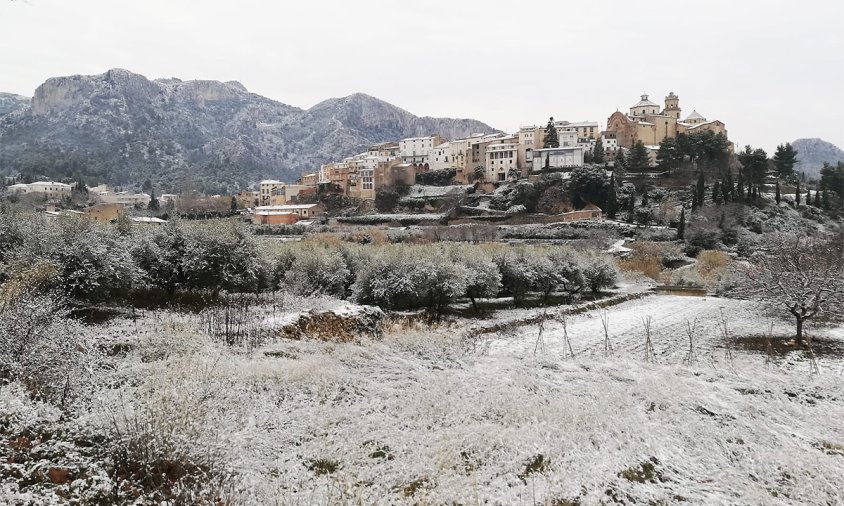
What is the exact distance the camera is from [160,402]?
6555mm

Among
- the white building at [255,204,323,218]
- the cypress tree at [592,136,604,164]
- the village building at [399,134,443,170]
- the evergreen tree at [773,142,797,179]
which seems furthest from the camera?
the village building at [399,134,443,170]

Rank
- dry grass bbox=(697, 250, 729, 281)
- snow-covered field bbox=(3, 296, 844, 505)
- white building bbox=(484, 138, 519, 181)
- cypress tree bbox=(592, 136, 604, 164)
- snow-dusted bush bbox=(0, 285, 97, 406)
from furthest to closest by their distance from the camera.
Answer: white building bbox=(484, 138, 519, 181)
cypress tree bbox=(592, 136, 604, 164)
dry grass bbox=(697, 250, 729, 281)
snow-dusted bush bbox=(0, 285, 97, 406)
snow-covered field bbox=(3, 296, 844, 505)

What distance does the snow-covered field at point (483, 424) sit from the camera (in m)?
6.00

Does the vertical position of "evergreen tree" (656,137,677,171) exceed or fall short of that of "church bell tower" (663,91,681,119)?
it falls short

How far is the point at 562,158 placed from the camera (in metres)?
74.9

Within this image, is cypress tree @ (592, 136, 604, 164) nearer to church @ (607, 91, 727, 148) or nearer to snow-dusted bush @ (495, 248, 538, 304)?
church @ (607, 91, 727, 148)

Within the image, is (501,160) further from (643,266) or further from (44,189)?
(44,189)

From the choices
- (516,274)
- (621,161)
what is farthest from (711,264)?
(621,161)

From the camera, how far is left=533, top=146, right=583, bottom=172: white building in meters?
74.7

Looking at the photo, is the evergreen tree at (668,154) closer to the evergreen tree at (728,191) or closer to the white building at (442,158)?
the evergreen tree at (728,191)

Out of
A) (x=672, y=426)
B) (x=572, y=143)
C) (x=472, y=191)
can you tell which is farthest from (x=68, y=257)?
(x=572, y=143)

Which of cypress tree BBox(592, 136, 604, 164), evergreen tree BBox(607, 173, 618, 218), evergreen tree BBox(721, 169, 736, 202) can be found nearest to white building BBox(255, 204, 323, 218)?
evergreen tree BBox(607, 173, 618, 218)

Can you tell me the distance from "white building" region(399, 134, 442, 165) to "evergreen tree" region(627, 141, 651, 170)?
35798 millimetres

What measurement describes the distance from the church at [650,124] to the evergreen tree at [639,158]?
28.2ft
